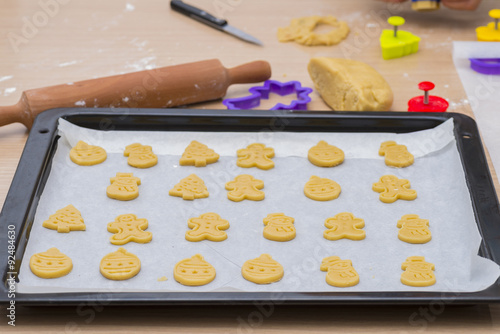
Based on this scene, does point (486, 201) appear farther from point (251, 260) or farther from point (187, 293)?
point (187, 293)

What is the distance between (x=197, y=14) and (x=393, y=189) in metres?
0.92

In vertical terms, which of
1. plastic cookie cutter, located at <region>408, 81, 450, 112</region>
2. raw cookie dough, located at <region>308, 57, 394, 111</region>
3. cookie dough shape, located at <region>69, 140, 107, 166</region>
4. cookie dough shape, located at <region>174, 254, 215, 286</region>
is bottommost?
cookie dough shape, located at <region>174, 254, 215, 286</region>

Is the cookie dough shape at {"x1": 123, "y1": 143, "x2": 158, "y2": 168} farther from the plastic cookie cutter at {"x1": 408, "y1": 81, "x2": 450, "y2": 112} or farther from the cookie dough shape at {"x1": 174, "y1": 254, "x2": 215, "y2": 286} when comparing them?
the plastic cookie cutter at {"x1": 408, "y1": 81, "x2": 450, "y2": 112}

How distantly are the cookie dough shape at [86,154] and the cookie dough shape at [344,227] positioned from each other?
45 cm

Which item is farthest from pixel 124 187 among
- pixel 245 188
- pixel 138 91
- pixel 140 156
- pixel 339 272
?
pixel 339 272

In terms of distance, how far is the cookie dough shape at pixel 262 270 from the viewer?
1.05 metres

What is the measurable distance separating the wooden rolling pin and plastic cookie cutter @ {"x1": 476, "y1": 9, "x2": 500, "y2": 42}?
617 millimetres

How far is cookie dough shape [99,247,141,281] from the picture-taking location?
1058 mm

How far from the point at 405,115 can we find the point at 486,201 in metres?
0.29

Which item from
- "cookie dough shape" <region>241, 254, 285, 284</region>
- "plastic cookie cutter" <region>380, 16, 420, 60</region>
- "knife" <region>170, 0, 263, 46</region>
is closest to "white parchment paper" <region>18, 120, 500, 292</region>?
"cookie dough shape" <region>241, 254, 285, 284</region>

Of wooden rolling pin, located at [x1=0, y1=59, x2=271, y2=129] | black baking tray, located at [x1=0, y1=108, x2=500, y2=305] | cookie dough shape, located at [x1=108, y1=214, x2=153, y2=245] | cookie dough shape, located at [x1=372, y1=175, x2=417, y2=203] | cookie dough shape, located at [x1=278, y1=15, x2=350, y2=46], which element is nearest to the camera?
black baking tray, located at [x1=0, y1=108, x2=500, y2=305]

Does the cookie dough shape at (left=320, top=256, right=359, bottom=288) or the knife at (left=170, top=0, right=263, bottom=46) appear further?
the knife at (left=170, top=0, right=263, bottom=46)

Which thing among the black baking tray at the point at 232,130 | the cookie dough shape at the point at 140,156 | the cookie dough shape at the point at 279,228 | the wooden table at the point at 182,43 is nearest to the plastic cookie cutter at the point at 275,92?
the wooden table at the point at 182,43

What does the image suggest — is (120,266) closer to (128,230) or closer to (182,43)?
(128,230)
